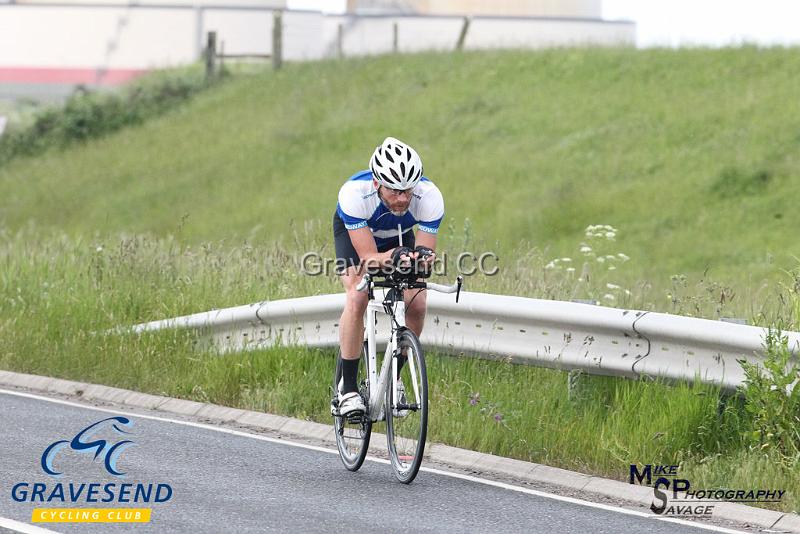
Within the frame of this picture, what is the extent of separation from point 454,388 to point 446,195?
21671 millimetres

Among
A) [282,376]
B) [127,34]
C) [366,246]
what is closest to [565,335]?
[366,246]

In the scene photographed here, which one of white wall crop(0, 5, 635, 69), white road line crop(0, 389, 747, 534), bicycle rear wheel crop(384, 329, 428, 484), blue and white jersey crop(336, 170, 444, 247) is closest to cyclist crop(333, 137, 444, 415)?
blue and white jersey crop(336, 170, 444, 247)

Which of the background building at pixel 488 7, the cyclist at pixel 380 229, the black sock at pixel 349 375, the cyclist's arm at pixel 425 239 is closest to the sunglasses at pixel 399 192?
the cyclist at pixel 380 229

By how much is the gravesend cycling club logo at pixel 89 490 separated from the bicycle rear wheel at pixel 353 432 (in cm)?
115

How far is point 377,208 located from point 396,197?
271 millimetres

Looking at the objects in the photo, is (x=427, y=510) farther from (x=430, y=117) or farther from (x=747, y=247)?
(x=430, y=117)

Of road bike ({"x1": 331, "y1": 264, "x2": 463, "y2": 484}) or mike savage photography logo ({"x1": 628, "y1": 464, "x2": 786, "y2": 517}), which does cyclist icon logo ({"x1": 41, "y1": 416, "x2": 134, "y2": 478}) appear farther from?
mike savage photography logo ({"x1": 628, "y1": 464, "x2": 786, "y2": 517})

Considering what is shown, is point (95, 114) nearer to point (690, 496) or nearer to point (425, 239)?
point (425, 239)

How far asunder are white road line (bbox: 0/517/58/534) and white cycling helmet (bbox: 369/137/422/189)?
255 cm

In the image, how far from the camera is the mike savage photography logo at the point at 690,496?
7234 mm

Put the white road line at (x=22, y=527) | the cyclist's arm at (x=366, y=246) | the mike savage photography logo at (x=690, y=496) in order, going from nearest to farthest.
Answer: the white road line at (x=22, y=527) < the mike savage photography logo at (x=690, y=496) < the cyclist's arm at (x=366, y=246)

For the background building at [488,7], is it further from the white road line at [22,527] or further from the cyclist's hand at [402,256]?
the white road line at [22,527]

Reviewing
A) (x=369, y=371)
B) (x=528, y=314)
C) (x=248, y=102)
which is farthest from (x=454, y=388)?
(x=248, y=102)

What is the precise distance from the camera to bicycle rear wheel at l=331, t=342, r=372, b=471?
804 cm
